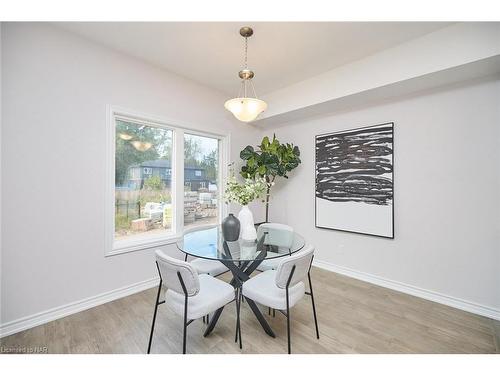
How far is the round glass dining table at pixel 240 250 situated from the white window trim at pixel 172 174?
683 millimetres

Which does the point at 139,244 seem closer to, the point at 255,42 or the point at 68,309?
the point at 68,309

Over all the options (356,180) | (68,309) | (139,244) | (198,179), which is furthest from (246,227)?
(68,309)

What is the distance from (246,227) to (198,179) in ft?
5.08

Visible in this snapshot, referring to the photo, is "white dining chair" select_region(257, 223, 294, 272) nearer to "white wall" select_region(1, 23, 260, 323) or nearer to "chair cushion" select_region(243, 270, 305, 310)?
"chair cushion" select_region(243, 270, 305, 310)

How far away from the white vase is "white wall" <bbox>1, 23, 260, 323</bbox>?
143 centimetres

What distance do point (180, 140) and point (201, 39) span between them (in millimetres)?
1294

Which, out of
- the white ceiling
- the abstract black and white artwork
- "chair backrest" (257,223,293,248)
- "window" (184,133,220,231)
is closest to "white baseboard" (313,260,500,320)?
the abstract black and white artwork

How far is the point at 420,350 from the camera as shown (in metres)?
1.69

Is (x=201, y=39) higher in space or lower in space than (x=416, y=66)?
higher

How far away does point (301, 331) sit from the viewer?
1896mm

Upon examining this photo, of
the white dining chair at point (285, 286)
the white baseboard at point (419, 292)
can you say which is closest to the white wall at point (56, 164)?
the white dining chair at point (285, 286)

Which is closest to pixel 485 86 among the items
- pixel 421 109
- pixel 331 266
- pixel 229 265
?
pixel 421 109

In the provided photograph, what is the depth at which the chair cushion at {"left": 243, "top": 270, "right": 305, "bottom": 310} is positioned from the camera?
161 centimetres
